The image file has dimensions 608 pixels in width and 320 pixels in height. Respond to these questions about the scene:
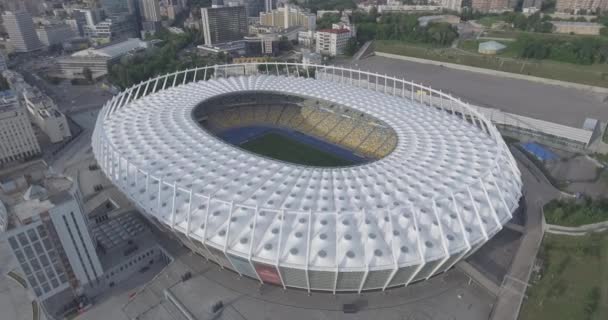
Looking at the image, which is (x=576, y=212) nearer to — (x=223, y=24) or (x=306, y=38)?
(x=306, y=38)

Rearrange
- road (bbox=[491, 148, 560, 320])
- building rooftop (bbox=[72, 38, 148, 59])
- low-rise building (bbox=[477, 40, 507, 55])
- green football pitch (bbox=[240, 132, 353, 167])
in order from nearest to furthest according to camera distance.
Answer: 1. road (bbox=[491, 148, 560, 320])
2. green football pitch (bbox=[240, 132, 353, 167])
3. low-rise building (bbox=[477, 40, 507, 55])
4. building rooftop (bbox=[72, 38, 148, 59])

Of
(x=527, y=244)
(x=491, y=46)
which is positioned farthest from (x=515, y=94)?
(x=527, y=244)

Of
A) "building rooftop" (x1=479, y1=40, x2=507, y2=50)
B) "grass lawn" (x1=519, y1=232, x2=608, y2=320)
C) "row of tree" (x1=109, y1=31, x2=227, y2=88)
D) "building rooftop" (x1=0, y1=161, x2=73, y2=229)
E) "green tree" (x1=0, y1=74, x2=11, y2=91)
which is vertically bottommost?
"grass lawn" (x1=519, y1=232, x2=608, y2=320)

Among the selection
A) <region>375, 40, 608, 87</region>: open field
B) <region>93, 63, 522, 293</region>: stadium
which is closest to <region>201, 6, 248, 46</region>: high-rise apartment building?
<region>375, 40, 608, 87</region>: open field

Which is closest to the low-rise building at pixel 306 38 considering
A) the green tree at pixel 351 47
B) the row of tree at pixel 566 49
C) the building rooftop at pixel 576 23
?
the green tree at pixel 351 47

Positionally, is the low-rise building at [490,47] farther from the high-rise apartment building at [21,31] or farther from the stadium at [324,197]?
the high-rise apartment building at [21,31]

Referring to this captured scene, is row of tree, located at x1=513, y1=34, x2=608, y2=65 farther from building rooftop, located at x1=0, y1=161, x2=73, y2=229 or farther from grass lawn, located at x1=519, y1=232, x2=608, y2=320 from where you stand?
building rooftop, located at x1=0, y1=161, x2=73, y2=229

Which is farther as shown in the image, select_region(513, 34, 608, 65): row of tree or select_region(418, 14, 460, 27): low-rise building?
select_region(418, 14, 460, 27): low-rise building
